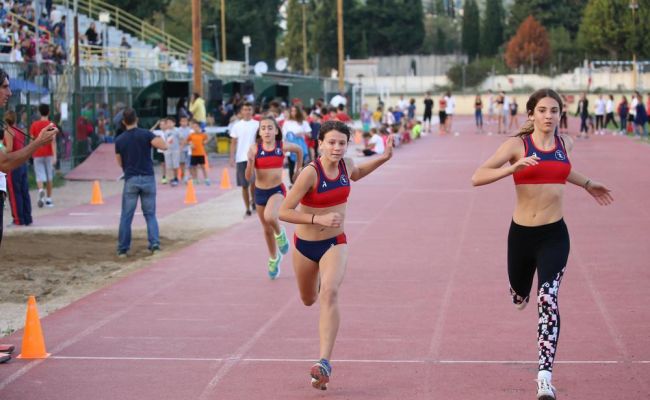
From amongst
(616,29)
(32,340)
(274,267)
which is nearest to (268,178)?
(274,267)

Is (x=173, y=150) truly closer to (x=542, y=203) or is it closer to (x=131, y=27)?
(x=542, y=203)

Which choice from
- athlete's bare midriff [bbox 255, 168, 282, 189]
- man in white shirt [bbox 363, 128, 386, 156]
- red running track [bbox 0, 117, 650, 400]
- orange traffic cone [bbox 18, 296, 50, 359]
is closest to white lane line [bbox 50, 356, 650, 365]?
red running track [bbox 0, 117, 650, 400]

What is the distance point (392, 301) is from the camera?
434 inches

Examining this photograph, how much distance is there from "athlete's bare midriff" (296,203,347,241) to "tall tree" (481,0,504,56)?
→ 356 feet

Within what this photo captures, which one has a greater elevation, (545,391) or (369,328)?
(545,391)

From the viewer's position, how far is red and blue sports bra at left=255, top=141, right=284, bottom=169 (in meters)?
12.9

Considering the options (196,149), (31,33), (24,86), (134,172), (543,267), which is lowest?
(196,149)

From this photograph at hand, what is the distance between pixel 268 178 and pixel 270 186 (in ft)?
0.31

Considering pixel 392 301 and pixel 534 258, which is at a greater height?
pixel 534 258

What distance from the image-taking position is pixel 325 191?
7.91 m

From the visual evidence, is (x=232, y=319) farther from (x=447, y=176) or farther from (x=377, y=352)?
(x=447, y=176)

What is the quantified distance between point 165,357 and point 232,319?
1.61 meters

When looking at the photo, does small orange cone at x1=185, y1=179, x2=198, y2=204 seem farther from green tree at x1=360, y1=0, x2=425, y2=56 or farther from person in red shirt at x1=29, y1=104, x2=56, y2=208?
green tree at x1=360, y1=0, x2=425, y2=56

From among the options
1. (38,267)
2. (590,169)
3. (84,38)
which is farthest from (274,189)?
(84,38)
